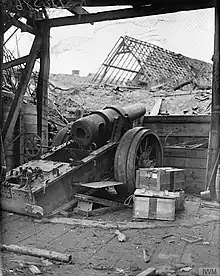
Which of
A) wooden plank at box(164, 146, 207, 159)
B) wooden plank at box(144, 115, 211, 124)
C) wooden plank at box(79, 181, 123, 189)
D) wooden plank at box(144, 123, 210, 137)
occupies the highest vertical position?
wooden plank at box(144, 115, 211, 124)

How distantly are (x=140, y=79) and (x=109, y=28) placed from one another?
6.56 meters

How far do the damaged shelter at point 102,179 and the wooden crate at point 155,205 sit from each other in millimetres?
11

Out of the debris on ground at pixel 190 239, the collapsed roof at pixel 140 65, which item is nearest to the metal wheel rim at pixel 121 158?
the debris on ground at pixel 190 239

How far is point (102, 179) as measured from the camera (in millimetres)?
5113

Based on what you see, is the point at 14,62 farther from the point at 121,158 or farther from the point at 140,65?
the point at 140,65

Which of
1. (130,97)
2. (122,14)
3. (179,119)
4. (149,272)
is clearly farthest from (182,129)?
(149,272)

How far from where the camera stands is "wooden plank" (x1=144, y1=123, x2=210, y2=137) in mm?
6426

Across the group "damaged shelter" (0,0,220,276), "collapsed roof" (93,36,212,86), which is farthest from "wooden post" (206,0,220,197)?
"collapsed roof" (93,36,212,86)

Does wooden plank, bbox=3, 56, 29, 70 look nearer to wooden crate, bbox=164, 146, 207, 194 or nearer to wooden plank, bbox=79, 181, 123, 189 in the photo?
wooden plank, bbox=79, 181, 123, 189

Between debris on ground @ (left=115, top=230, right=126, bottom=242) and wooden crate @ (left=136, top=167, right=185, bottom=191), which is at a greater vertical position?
wooden crate @ (left=136, top=167, right=185, bottom=191)

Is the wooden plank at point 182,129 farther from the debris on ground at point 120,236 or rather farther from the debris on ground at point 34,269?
the debris on ground at point 34,269

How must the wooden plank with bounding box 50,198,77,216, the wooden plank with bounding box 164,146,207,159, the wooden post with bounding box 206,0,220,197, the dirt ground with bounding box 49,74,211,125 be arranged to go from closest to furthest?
the wooden plank with bounding box 50,198,77,216
the wooden post with bounding box 206,0,220,197
the wooden plank with bounding box 164,146,207,159
the dirt ground with bounding box 49,74,211,125

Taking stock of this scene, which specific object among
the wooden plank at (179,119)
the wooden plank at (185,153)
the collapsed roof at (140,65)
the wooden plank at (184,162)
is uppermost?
the collapsed roof at (140,65)

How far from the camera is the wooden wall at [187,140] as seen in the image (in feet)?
20.0
